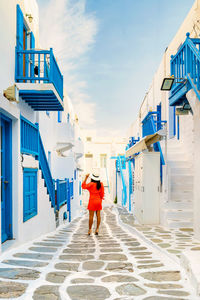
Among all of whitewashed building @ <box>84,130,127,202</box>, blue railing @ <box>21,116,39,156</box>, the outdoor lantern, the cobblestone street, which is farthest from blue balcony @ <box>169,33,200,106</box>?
whitewashed building @ <box>84,130,127,202</box>

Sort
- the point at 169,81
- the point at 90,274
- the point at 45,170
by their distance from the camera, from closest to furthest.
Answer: the point at 90,274 → the point at 169,81 → the point at 45,170

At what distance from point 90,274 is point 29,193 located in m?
3.48

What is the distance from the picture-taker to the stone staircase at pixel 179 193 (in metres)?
8.86

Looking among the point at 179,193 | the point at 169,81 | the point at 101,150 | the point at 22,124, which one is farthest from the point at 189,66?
the point at 101,150

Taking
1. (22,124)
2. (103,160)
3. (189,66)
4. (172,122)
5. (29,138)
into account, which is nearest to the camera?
(189,66)

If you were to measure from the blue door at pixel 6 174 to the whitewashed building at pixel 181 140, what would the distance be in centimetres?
376

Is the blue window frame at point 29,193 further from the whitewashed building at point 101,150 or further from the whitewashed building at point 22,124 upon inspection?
the whitewashed building at point 101,150

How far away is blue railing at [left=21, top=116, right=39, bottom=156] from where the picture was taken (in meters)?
7.16

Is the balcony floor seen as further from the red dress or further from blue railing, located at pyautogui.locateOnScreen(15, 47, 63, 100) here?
the red dress

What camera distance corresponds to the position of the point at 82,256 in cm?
544

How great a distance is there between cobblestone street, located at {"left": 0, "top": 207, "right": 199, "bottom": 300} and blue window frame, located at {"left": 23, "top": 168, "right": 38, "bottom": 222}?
3.78ft

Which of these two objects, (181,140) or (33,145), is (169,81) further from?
(181,140)

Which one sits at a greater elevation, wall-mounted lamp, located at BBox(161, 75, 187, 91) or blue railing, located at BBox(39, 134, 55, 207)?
wall-mounted lamp, located at BBox(161, 75, 187, 91)

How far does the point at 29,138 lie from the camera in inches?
309
